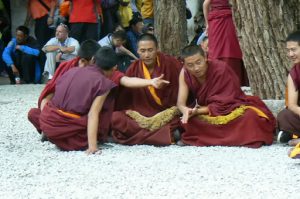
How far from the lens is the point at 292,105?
6.72 metres

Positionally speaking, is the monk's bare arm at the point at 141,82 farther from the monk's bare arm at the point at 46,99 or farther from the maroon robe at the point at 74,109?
the monk's bare arm at the point at 46,99

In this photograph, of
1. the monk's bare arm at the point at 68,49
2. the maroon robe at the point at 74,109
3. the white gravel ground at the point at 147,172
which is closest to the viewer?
the white gravel ground at the point at 147,172

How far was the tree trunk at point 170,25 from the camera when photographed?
38.5 ft

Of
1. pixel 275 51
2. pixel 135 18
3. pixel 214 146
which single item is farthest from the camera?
pixel 135 18

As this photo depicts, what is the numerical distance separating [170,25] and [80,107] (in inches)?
208

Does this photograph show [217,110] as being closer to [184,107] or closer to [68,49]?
[184,107]

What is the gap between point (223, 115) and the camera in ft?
22.8

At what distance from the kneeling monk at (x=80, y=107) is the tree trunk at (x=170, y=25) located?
16.3 ft

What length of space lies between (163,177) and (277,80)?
8.86ft

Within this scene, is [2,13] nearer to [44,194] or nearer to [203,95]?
[203,95]

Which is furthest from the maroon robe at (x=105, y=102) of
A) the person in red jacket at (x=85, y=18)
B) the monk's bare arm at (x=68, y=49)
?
the monk's bare arm at (x=68, y=49)

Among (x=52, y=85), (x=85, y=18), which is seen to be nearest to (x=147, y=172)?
(x=52, y=85)

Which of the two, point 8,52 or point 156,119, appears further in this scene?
point 8,52

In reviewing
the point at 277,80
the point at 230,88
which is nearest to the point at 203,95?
the point at 230,88
